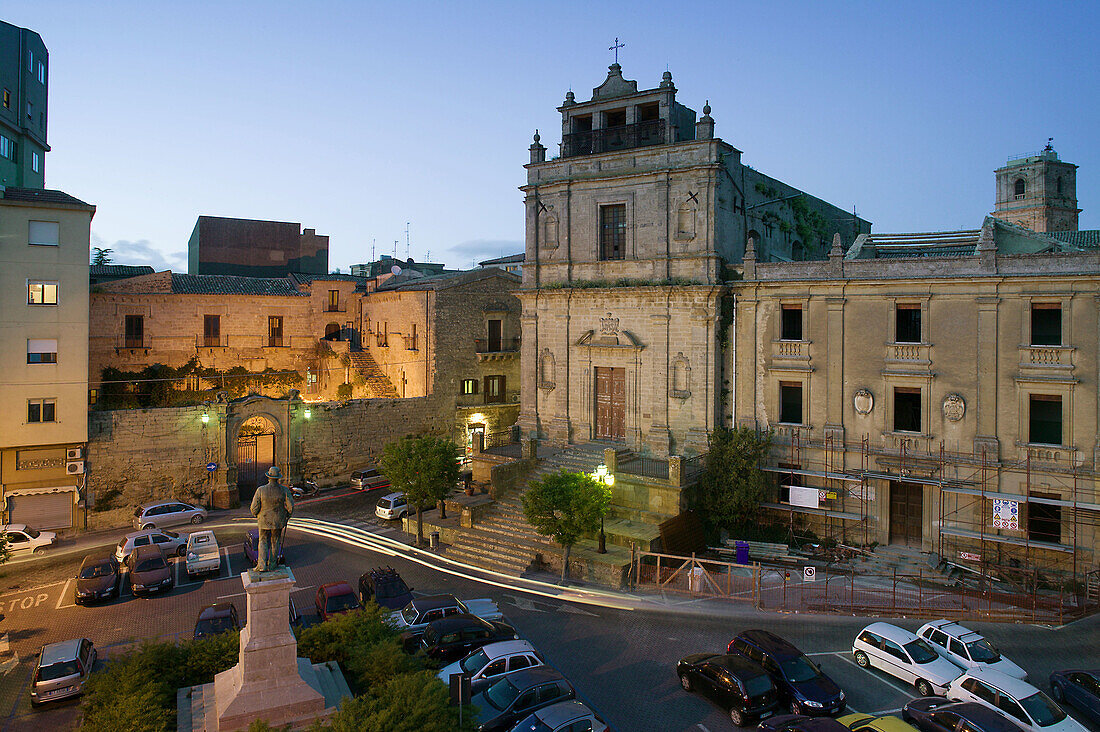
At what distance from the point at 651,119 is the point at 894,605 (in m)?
21.9

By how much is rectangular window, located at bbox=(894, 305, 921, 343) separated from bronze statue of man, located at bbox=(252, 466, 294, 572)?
74.0 feet

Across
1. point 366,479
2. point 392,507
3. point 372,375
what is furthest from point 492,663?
point 372,375

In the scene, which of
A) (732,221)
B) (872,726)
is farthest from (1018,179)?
(872,726)

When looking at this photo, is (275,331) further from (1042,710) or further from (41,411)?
(1042,710)

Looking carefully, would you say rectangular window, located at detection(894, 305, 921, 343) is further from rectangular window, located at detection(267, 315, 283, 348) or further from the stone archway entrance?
rectangular window, located at detection(267, 315, 283, 348)

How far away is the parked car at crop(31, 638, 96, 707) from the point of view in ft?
52.0

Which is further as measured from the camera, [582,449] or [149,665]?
[582,449]

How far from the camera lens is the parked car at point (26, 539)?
2720 centimetres

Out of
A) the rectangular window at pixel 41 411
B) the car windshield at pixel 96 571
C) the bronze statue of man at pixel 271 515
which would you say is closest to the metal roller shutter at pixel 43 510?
the rectangular window at pixel 41 411

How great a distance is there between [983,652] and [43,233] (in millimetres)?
36063

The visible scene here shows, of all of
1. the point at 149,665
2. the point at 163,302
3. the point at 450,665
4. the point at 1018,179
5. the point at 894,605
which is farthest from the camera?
the point at 1018,179

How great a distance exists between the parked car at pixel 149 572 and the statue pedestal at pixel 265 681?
11.3m

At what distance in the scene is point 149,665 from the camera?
44.6 ft

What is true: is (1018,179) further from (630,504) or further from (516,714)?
(516,714)
